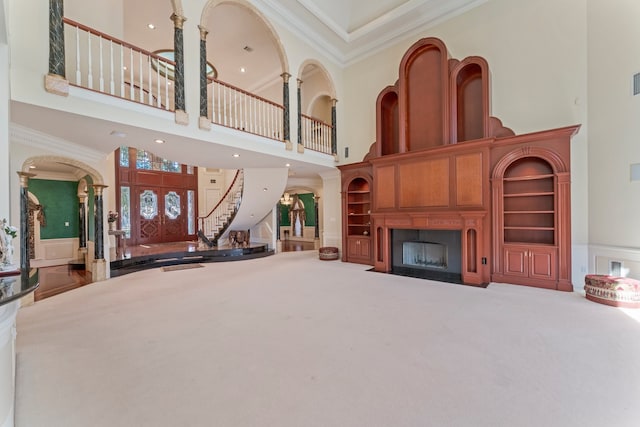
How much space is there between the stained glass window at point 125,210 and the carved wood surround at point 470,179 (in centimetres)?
900

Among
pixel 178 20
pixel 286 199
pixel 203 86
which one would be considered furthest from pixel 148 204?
pixel 178 20

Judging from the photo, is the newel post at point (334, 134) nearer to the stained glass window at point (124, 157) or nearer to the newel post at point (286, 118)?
the newel post at point (286, 118)

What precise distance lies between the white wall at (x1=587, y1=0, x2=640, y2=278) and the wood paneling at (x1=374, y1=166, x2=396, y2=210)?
3.47 meters

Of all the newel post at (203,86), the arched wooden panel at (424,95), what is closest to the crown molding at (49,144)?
the newel post at (203,86)

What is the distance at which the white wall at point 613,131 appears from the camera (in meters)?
4.27

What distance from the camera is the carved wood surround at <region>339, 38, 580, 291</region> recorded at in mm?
4863

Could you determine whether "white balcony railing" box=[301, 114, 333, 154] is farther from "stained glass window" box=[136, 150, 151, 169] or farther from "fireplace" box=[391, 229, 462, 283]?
"stained glass window" box=[136, 150, 151, 169]

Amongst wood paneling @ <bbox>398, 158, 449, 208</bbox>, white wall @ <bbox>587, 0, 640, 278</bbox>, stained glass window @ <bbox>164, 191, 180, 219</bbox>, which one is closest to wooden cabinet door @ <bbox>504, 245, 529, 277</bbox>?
white wall @ <bbox>587, 0, 640, 278</bbox>

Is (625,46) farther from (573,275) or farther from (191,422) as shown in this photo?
(191,422)

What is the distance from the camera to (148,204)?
10.5 metres

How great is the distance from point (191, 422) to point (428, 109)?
6.87m

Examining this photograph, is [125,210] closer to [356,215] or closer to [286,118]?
[286,118]

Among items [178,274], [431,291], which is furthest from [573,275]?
[178,274]

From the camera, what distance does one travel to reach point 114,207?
31.6 ft
